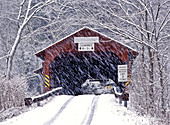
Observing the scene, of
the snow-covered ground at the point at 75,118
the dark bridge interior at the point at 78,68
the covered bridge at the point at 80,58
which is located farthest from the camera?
the dark bridge interior at the point at 78,68

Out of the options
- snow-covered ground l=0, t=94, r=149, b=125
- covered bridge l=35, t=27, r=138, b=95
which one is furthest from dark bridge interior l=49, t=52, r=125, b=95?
snow-covered ground l=0, t=94, r=149, b=125

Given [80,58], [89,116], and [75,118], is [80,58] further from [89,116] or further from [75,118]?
[75,118]

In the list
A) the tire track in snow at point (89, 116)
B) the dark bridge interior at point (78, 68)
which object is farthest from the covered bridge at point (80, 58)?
the tire track in snow at point (89, 116)

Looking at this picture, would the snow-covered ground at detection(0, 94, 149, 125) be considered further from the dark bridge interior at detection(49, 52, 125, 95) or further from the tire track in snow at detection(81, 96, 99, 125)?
the dark bridge interior at detection(49, 52, 125, 95)

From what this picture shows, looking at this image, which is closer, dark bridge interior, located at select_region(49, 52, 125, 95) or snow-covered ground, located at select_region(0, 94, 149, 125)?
snow-covered ground, located at select_region(0, 94, 149, 125)

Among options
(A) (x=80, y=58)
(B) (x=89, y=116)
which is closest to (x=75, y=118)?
(B) (x=89, y=116)

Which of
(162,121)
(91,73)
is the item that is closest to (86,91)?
(91,73)

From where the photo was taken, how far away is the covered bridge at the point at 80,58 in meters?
19.2

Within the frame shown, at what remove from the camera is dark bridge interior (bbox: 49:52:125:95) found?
71.1ft

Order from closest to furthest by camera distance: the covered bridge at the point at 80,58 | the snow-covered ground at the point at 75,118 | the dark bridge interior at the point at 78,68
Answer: the snow-covered ground at the point at 75,118
the covered bridge at the point at 80,58
the dark bridge interior at the point at 78,68

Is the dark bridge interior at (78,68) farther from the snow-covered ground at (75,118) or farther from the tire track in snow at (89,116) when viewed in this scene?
the snow-covered ground at (75,118)

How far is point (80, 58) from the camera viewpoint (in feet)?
77.4

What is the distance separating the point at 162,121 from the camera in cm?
842

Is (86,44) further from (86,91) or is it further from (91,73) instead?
(91,73)
